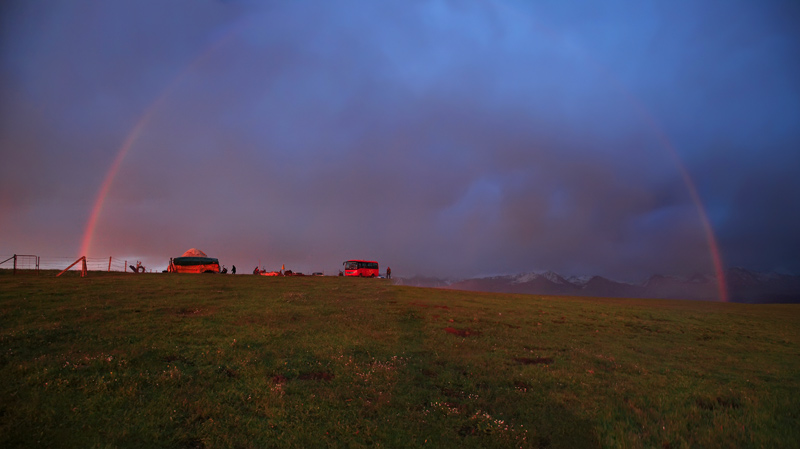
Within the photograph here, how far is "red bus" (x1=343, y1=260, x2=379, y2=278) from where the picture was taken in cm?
10356

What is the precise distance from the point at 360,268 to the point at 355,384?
3578 inches

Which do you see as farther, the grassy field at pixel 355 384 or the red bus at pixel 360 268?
the red bus at pixel 360 268

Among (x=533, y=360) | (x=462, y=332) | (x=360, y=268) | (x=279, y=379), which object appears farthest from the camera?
(x=360, y=268)

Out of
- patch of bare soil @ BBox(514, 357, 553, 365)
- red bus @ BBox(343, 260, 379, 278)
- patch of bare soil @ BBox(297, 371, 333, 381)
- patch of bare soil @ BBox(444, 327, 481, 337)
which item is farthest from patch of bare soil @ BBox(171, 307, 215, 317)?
red bus @ BBox(343, 260, 379, 278)

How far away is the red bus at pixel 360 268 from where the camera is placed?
104 metres

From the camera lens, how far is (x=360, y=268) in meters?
104

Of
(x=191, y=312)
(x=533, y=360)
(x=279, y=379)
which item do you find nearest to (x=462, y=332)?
(x=533, y=360)

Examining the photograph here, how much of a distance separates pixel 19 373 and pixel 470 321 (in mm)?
23886

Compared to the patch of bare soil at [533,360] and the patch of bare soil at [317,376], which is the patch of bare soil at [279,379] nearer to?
the patch of bare soil at [317,376]

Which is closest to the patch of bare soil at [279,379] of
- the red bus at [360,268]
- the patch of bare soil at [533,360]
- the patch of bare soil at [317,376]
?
the patch of bare soil at [317,376]

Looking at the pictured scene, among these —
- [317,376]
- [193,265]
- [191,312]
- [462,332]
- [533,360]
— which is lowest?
[533,360]

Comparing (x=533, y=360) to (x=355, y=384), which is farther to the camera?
(x=533, y=360)

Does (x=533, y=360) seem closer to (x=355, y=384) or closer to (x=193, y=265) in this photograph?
(x=355, y=384)

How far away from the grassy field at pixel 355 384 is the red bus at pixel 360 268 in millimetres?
77446
